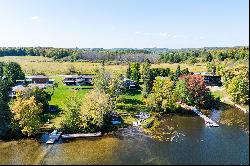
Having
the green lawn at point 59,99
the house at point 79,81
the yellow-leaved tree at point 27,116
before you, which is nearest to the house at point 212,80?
the house at point 79,81

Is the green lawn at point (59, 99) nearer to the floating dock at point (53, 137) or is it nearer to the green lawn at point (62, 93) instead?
the green lawn at point (62, 93)

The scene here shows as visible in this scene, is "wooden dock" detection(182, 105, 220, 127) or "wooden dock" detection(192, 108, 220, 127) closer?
"wooden dock" detection(192, 108, 220, 127)

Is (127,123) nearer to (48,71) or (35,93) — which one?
(35,93)

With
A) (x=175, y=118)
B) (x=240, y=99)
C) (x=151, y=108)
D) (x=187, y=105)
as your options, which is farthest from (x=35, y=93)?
(x=240, y=99)

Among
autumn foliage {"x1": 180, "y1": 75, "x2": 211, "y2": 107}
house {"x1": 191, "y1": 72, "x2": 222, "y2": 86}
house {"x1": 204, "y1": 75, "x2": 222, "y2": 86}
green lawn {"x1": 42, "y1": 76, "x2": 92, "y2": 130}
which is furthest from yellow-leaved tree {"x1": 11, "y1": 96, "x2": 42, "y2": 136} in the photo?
house {"x1": 204, "y1": 75, "x2": 222, "y2": 86}

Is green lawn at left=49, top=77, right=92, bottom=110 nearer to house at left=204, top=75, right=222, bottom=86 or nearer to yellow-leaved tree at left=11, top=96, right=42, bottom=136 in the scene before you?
yellow-leaved tree at left=11, top=96, right=42, bottom=136

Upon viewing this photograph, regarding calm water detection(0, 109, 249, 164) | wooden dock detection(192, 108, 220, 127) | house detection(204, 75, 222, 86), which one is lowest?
calm water detection(0, 109, 249, 164)

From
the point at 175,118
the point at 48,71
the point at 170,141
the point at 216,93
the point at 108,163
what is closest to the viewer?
the point at 108,163

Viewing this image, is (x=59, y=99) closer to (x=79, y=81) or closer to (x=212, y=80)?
(x=79, y=81)
